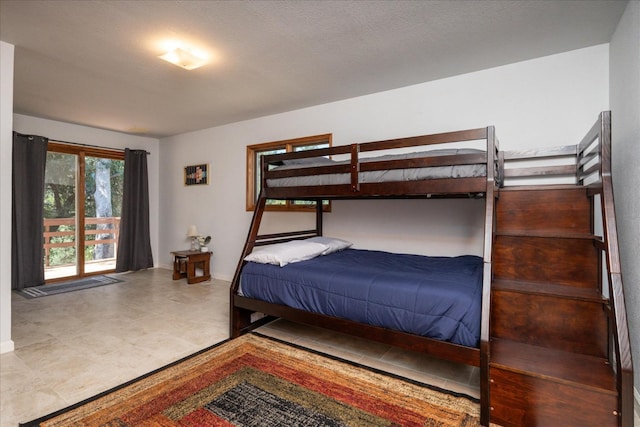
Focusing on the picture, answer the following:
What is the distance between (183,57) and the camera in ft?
8.31

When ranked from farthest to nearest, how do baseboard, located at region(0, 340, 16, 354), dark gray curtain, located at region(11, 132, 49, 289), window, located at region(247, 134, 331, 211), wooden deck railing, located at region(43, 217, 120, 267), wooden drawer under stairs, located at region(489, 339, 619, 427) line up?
wooden deck railing, located at region(43, 217, 120, 267) → dark gray curtain, located at region(11, 132, 49, 289) → window, located at region(247, 134, 331, 211) → baseboard, located at region(0, 340, 16, 354) → wooden drawer under stairs, located at region(489, 339, 619, 427)

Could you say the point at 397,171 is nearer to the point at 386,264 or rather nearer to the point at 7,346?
the point at 386,264

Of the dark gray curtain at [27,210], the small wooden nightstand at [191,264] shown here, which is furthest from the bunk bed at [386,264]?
the dark gray curtain at [27,210]

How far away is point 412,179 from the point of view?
217cm

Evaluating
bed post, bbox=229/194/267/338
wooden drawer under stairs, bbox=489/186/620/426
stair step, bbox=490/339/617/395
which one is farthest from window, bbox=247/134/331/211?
stair step, bbox=490/339/617/395

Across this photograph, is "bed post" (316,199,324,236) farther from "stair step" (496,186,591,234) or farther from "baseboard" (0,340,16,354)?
"baseboard" (0,340,16,354)

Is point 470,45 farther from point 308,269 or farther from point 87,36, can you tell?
point 87,36

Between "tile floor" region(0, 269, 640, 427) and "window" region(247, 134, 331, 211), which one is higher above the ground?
"window" region(247, 134, 331, 211)

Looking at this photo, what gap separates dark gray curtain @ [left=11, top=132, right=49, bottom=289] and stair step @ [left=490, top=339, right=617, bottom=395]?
563 centimetres

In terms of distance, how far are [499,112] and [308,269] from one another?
2.20 meters

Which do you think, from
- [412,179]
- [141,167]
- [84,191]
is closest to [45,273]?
[84,191]

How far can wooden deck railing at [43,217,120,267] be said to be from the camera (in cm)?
466

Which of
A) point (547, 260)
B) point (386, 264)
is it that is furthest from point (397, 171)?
point (547, 260)

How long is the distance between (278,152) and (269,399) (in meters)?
3.22
